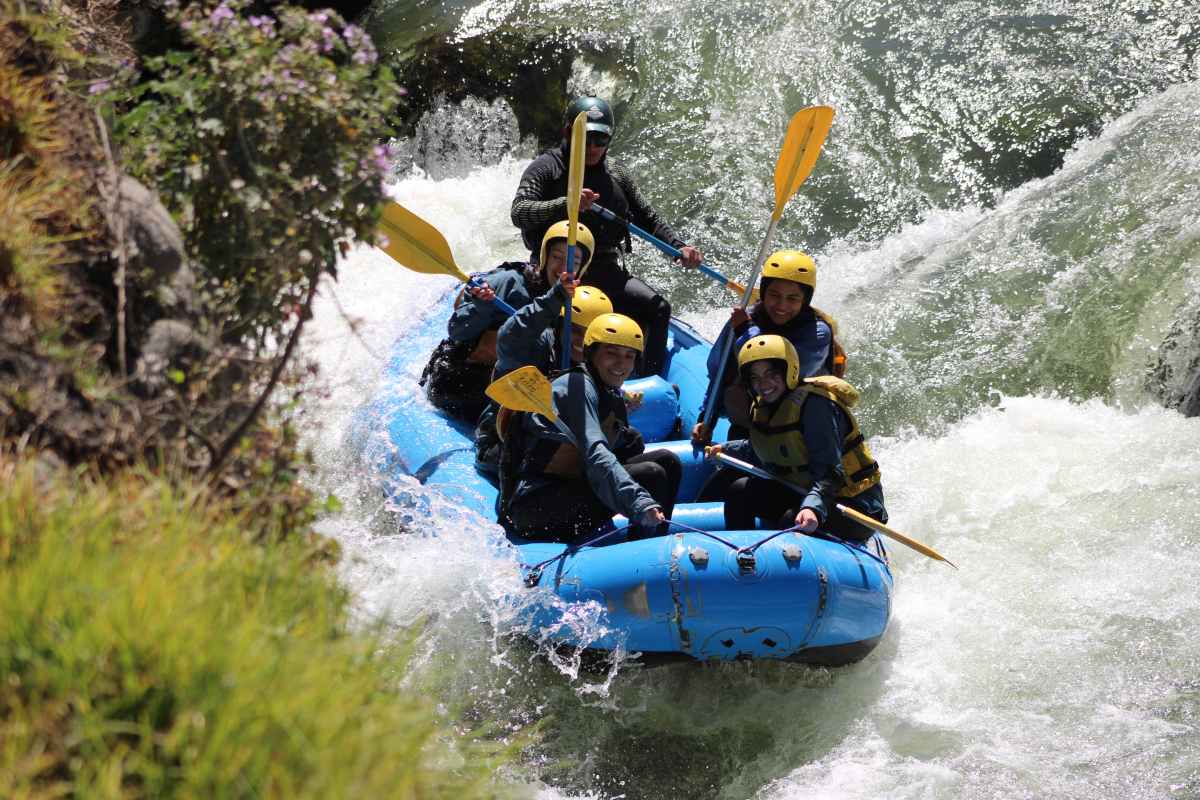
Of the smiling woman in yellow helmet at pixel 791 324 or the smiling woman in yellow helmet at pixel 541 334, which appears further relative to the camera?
the smiling woman in yellow helmet at pixel 791 324

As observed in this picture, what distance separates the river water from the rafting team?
0.40 metres

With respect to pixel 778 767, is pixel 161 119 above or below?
→ above

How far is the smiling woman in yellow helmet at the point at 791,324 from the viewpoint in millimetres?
5520

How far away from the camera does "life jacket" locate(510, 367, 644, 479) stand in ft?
16.0

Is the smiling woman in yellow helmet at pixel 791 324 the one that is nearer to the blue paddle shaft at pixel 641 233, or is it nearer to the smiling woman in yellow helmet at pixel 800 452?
the smiling woman in yellow helmet at pixel 800 452

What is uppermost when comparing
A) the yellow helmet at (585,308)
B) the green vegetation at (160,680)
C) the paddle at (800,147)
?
the paddle at (800,147)

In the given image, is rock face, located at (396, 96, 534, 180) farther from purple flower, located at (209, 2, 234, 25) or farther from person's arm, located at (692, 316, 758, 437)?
purple flower, located at (209, 2, 234, 25)

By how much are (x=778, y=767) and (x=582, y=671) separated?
88 cm

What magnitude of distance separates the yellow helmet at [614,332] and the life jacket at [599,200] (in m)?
1.78

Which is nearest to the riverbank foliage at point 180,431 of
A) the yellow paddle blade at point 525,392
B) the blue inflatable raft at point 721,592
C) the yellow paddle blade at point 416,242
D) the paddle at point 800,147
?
the blue inflatable raft at point 721,592

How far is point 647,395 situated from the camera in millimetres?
5977

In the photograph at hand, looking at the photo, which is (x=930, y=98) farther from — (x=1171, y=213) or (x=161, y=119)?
(x=161, y=119)

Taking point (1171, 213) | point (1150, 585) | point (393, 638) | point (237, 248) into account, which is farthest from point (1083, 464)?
point (237, 248)

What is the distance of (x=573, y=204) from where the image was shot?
224 inches
